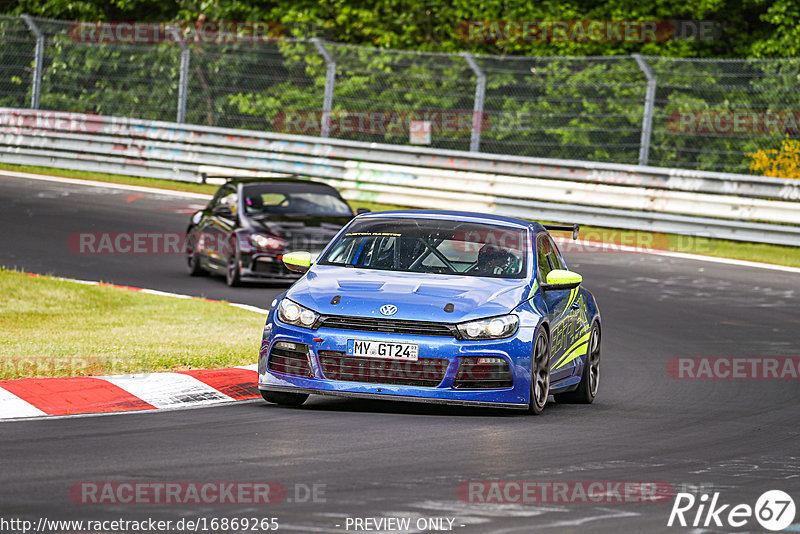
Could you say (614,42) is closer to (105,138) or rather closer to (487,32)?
(487,32)

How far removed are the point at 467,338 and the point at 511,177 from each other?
1498cm

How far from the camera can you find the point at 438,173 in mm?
24203

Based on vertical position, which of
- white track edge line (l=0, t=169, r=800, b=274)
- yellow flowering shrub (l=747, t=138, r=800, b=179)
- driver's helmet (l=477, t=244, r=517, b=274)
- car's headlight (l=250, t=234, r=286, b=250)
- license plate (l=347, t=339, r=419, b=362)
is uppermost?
yellow flowering shrub (l=747, t=138, r=800, b=179)

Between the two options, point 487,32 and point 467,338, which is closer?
point 467,338

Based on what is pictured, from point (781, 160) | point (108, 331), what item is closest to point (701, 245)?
point (781, 160)

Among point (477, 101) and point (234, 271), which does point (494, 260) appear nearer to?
point (234, 271)

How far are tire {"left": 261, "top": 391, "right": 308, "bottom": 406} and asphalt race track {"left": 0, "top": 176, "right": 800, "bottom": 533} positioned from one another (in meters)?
0.07

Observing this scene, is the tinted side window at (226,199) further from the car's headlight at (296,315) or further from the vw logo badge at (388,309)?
the vw logo badge at (388,309)

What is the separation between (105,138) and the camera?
1110 inches

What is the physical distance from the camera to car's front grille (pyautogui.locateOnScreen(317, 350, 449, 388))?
343 inches

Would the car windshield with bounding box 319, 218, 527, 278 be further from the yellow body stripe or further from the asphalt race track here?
the asphalt race track

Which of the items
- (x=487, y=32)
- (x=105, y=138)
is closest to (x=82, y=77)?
(x=105, y=138)

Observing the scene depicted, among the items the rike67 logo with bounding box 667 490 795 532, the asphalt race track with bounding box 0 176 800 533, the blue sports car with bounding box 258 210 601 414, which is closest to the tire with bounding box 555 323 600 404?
the asphalt race track with bounding box 0 176 800 533

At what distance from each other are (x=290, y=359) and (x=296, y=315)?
0.93ft
